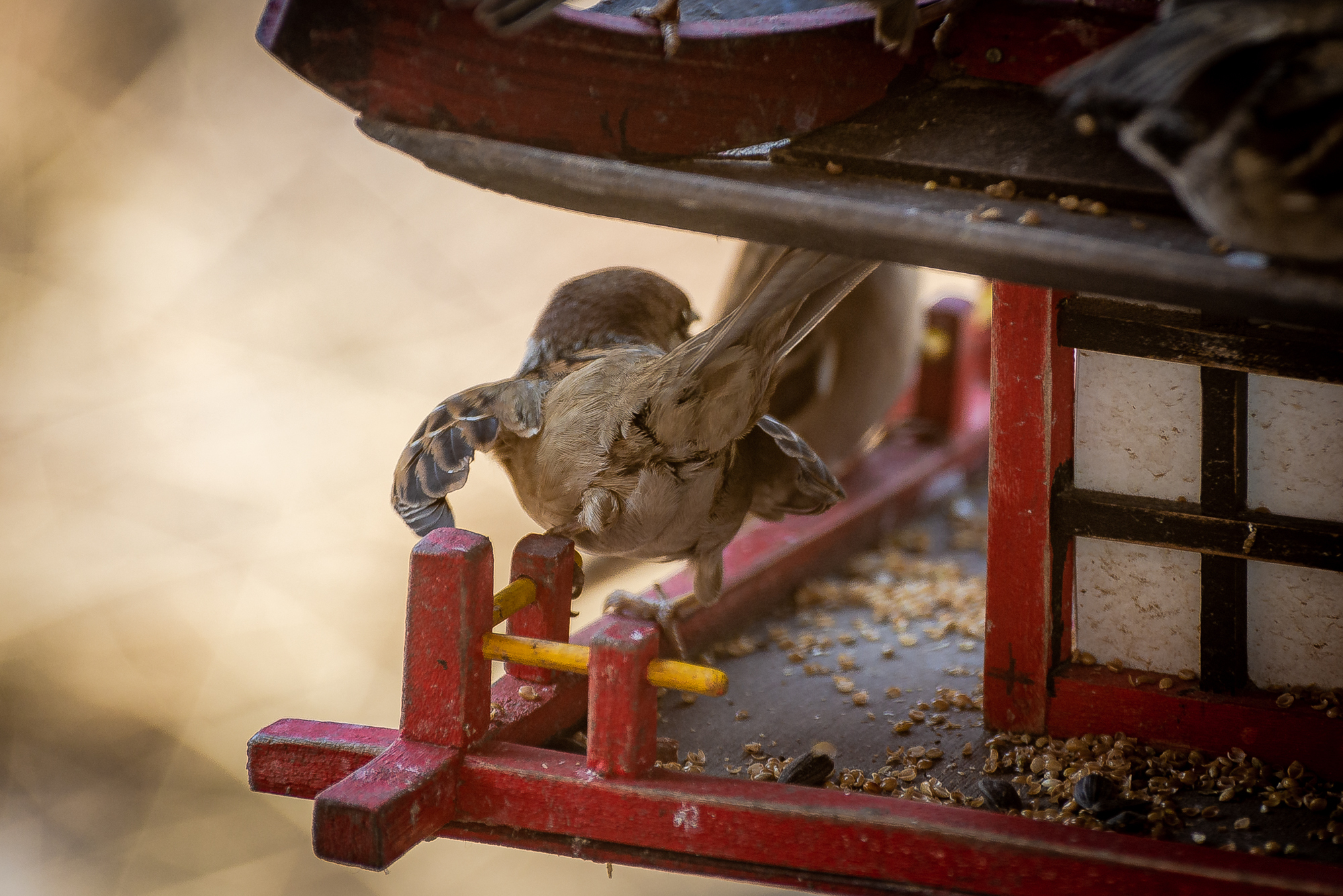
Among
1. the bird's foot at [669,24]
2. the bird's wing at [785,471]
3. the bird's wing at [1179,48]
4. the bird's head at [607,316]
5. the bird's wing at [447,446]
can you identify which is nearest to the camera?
the bird's wing at [1179,48]

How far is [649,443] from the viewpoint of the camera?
1.86 metres

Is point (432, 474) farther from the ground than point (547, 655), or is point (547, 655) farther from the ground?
point (432, 474)

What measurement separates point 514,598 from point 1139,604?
3.13 feet

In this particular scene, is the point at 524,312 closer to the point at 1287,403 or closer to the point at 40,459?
the point at 40,459

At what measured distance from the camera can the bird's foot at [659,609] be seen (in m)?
2.17

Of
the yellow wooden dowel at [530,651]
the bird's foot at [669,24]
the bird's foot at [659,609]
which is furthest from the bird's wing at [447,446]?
the bird's foot at [669,24]

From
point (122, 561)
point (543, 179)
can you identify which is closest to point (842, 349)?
point (543, 179)

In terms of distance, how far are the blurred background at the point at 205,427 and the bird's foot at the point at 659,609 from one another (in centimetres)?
151

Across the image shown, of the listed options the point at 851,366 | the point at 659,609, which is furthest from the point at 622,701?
the point at 851,366

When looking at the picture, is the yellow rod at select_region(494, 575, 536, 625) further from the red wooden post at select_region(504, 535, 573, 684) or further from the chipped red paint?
the chipped red paint

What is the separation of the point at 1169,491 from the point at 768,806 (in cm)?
79

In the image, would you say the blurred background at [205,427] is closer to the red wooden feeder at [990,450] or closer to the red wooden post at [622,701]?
the red wooden feeder at [990,450]

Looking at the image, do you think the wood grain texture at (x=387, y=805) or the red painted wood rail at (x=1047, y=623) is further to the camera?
the red painted wood rail at (x=1047, y=623)

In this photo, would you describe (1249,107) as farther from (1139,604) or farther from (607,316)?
(607,316)
